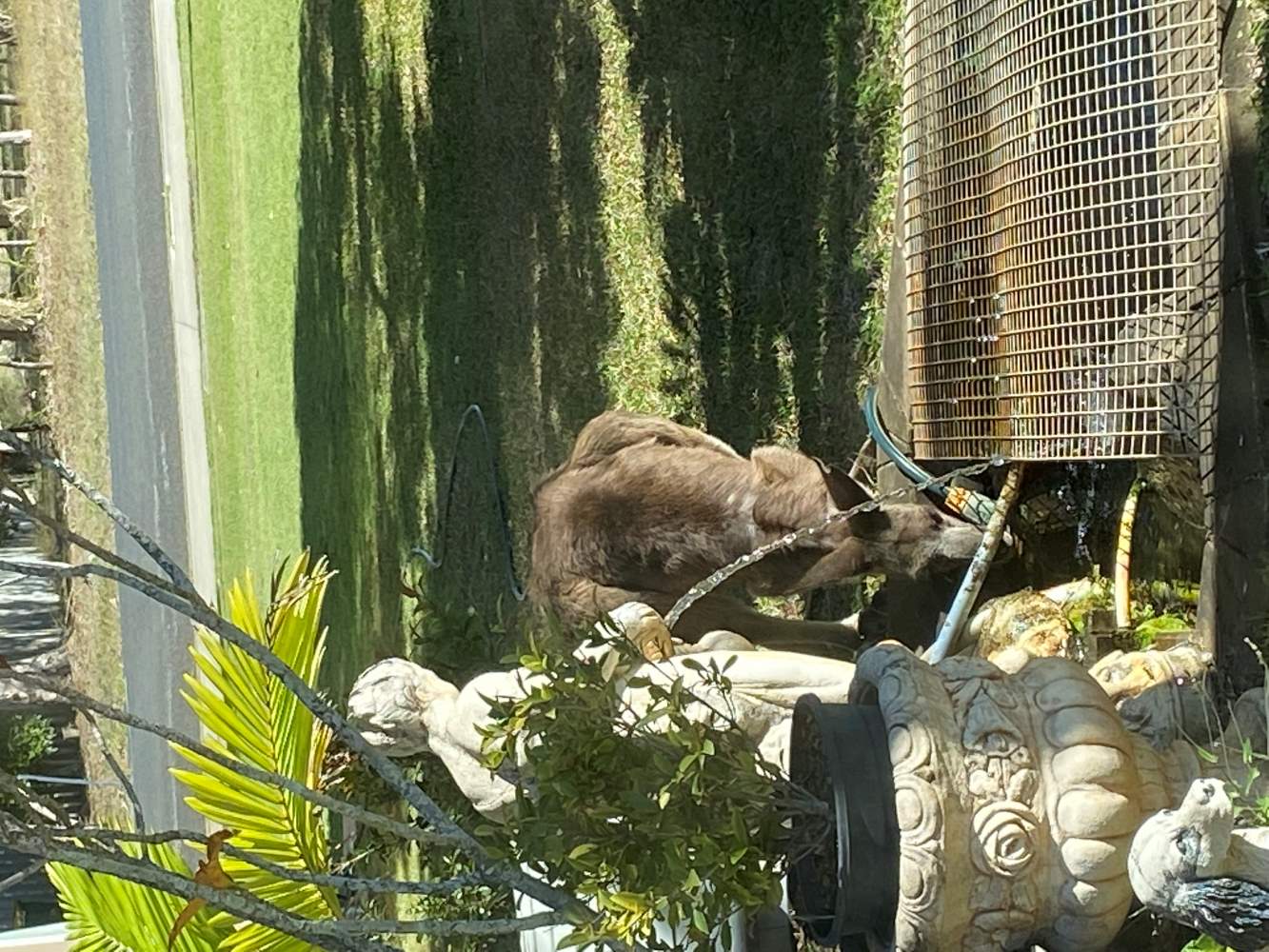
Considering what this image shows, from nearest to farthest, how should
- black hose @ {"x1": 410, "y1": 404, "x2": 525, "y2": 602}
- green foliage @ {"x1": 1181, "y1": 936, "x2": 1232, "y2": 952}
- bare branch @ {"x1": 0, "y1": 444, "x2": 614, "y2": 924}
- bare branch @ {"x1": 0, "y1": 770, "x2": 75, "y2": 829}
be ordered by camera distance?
bare branch @ {"x1": 0, "y1": 770, "x2": 75, "y2": 829}, bare branch @ {"x1": 0, "y1": 444, "x2": 614, "y2": 924}, green foliage @ {"x1": 1181, "y1": 936, "x2": 1232, "y2": 952}, black hose @ {"x1": 410, "y1": 404, "x2": 525, "y2": 602}

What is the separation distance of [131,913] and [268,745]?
2.83 ft

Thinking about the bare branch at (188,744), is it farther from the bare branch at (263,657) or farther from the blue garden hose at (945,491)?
the blue garden hose at (945,491)

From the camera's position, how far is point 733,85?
22.2 feet

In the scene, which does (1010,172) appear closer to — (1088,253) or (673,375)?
(1088,253)

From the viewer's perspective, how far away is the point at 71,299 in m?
15.4

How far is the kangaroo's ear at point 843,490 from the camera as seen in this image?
5066 mm

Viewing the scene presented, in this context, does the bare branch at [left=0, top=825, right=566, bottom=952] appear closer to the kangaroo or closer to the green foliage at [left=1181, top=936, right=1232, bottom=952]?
the green foliage at [left=1181, top=936, right=1232, bottom=952]

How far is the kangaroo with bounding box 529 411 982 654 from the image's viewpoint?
5156 mm

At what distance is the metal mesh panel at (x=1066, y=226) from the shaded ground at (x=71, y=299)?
11441mm

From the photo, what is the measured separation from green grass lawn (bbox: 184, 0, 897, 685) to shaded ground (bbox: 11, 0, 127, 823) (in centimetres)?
246

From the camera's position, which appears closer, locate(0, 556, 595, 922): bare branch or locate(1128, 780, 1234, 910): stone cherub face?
locate(1128, 780, 1234, 910): stone cherub face

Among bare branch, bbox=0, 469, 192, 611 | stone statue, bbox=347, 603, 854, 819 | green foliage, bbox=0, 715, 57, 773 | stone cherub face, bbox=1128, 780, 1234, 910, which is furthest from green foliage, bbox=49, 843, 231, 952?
green foliage, bbox=0, 715, 57, 773

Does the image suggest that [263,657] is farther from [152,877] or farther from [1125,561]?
[1125,561]

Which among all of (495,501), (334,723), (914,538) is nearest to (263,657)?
(334,723)
